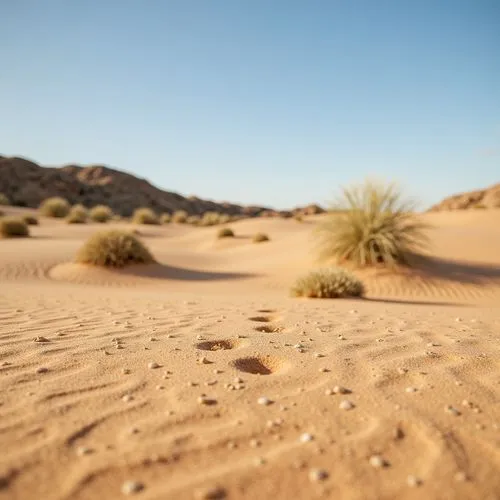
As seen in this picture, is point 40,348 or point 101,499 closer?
point 101,499

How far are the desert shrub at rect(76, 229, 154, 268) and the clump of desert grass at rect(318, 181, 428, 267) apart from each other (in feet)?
17.4

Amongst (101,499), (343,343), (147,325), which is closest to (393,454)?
(101,499)

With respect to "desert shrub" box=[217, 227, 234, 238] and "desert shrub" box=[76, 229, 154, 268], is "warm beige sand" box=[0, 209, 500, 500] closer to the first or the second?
"desert shrub" box=[76, 229, 154, 268]

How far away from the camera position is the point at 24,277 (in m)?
10.8

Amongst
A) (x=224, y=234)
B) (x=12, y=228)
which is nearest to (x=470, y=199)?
(x=224, y=234)

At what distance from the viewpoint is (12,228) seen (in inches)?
712

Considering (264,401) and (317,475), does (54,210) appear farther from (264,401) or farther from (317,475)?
(317,475)

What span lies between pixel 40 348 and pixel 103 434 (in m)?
1.61

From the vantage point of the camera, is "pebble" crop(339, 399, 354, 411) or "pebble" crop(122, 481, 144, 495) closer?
"pebble" crop(122, 481, 144, 495)

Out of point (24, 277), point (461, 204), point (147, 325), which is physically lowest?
point (24, 277)

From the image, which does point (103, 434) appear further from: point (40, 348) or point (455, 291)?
point (455, 291)

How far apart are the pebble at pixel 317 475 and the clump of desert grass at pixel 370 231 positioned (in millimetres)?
9958

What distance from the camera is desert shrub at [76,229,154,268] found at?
1199 centimetres

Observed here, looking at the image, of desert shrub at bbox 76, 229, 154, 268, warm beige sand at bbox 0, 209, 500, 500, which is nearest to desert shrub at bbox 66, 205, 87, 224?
desert shrub at bbox 76, 229, 154, 268
